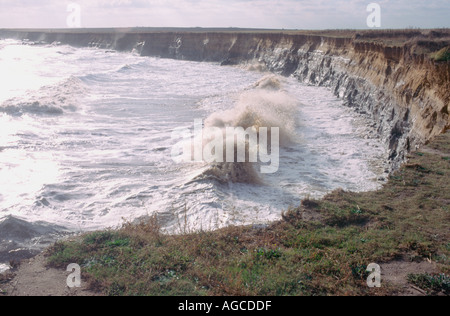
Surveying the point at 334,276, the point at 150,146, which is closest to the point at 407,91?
the point at 150,146

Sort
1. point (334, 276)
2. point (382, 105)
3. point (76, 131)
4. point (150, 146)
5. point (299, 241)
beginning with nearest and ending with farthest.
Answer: point (334, 276) → point (299, 241) → point (150, 146) → point (76, 131) → point (382, 105)

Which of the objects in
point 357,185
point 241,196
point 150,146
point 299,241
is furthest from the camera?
point 150,146

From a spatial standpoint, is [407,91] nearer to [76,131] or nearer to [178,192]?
[178,192]

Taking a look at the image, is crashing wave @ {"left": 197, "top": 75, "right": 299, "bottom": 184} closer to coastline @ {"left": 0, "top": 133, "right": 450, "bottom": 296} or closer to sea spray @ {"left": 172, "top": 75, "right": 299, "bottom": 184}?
sea spray @ {"left": 172, "top": 75, "right": 299, "bottom": 184}

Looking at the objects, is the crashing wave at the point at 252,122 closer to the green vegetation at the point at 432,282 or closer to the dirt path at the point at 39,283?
the dirt path at the point at 39,283

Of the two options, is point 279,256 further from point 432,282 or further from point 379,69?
point 379,69

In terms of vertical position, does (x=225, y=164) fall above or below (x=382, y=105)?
below
